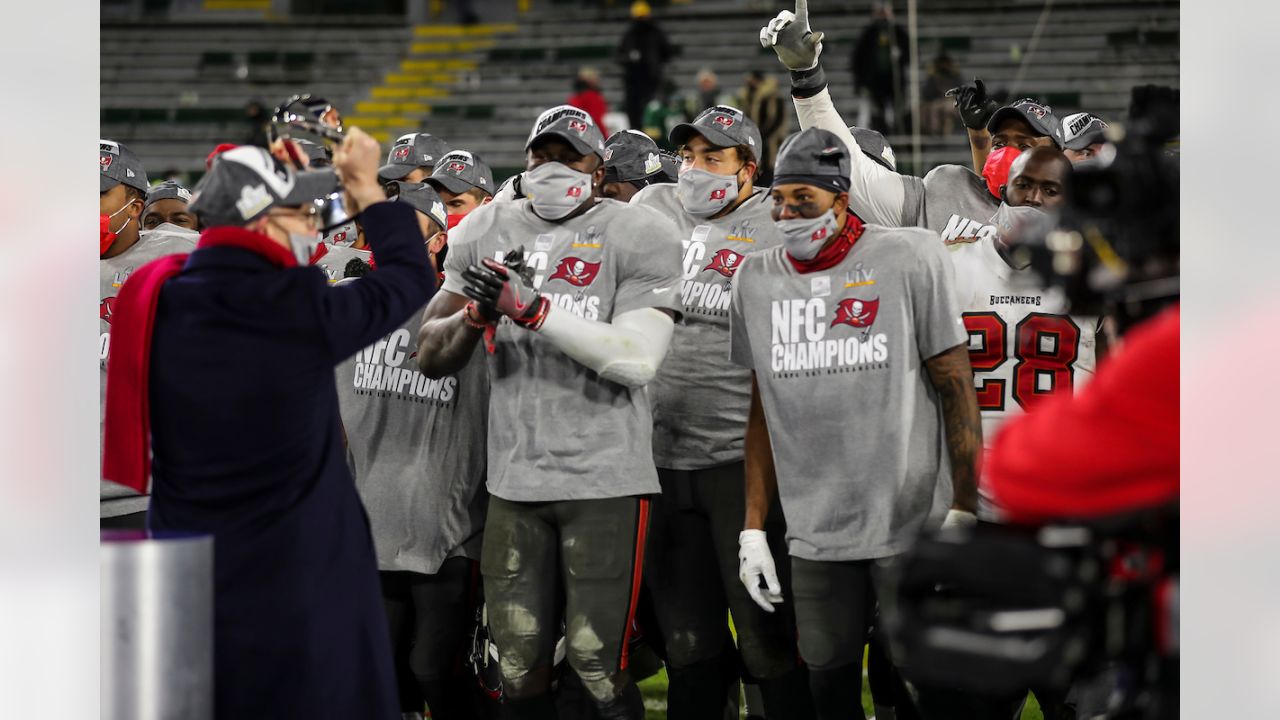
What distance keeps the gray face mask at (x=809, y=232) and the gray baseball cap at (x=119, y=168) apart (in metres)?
2.63

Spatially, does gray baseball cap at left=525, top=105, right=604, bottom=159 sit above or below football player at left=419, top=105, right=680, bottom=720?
above

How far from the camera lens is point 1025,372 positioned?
4.23 meters

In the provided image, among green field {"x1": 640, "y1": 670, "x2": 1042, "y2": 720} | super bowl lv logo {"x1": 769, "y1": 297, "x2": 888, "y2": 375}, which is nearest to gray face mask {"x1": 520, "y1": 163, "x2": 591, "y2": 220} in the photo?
super bowl lv logo {"x1": 769, "y1": 297, "x2": 888, "y2": 375}

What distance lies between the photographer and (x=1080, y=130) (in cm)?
503

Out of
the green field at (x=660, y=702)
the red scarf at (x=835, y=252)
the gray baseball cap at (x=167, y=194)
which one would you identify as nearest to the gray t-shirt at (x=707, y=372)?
the red scarf at (x=835, y=252)

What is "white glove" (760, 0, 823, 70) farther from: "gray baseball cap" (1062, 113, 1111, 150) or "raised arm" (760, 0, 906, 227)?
"gray baseball cap" (1062, 113, 1111, 150)

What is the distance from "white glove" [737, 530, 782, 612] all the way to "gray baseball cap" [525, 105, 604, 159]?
1207 millimetres

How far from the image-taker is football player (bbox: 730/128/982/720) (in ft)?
12.6

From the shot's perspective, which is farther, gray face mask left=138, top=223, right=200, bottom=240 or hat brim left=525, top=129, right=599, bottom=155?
gray face mask left=138, top=223, right=200, bottom=240

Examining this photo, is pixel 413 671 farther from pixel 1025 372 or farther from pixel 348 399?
pixel 1025 372

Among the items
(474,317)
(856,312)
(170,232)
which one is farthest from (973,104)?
(170,232)

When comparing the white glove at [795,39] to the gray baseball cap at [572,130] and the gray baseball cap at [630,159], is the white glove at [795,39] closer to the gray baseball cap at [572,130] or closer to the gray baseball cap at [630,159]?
the gray baseball cap at [572,130]

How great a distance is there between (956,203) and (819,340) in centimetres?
119
